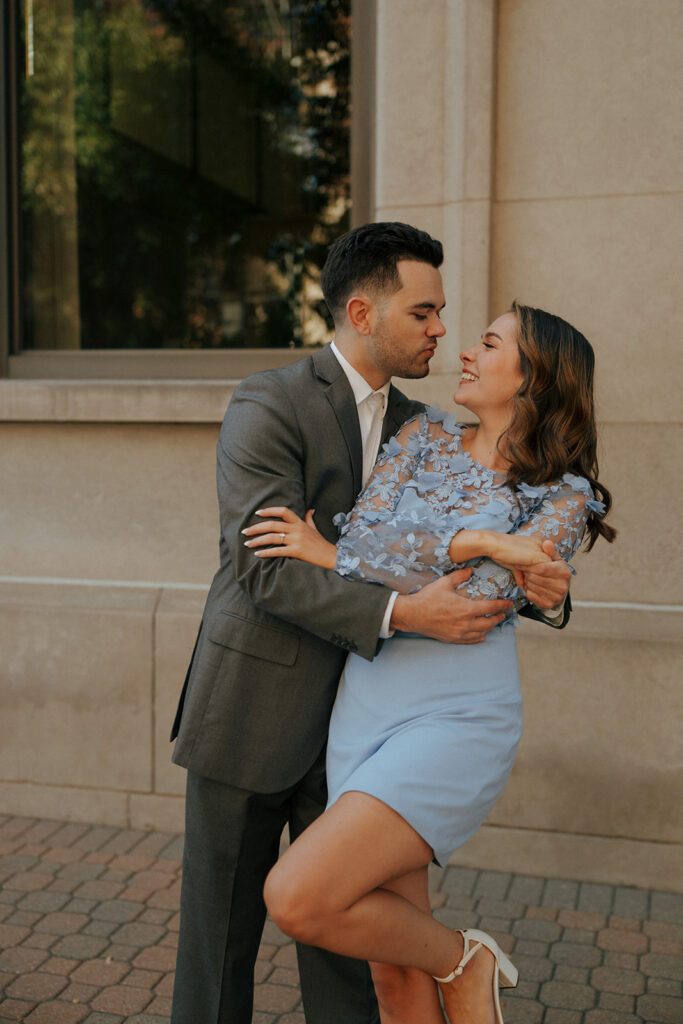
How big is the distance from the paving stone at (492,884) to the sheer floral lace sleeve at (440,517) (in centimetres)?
194

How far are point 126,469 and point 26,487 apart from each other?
50cm

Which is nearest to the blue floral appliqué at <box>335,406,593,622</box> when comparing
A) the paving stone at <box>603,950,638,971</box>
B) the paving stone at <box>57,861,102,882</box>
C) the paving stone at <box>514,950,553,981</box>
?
the paving stone at <box>514,950,553,981</box>

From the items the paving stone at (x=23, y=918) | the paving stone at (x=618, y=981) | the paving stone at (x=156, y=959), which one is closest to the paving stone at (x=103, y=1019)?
the paving stone at (x=156, y=959)

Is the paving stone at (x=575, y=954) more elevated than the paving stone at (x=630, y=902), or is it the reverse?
the paving stone at (x=575, y=954)

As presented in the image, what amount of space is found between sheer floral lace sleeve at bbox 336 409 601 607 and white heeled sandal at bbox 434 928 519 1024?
768 mm

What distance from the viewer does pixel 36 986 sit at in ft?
10.6

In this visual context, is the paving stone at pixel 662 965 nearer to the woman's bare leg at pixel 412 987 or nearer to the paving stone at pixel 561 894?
the paving stone at pixel 561 894

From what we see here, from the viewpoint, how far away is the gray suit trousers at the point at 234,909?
2.60 m

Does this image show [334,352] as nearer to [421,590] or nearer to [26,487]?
[421,590]

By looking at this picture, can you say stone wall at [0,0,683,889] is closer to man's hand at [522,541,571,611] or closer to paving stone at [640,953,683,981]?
paving stone at [640,953,683,981]

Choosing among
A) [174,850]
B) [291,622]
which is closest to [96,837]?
[174,850]

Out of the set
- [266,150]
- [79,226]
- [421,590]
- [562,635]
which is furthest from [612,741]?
[79,226]

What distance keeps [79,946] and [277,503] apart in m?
1.95

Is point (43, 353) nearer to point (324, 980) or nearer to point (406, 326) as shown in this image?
point (406, 326)
